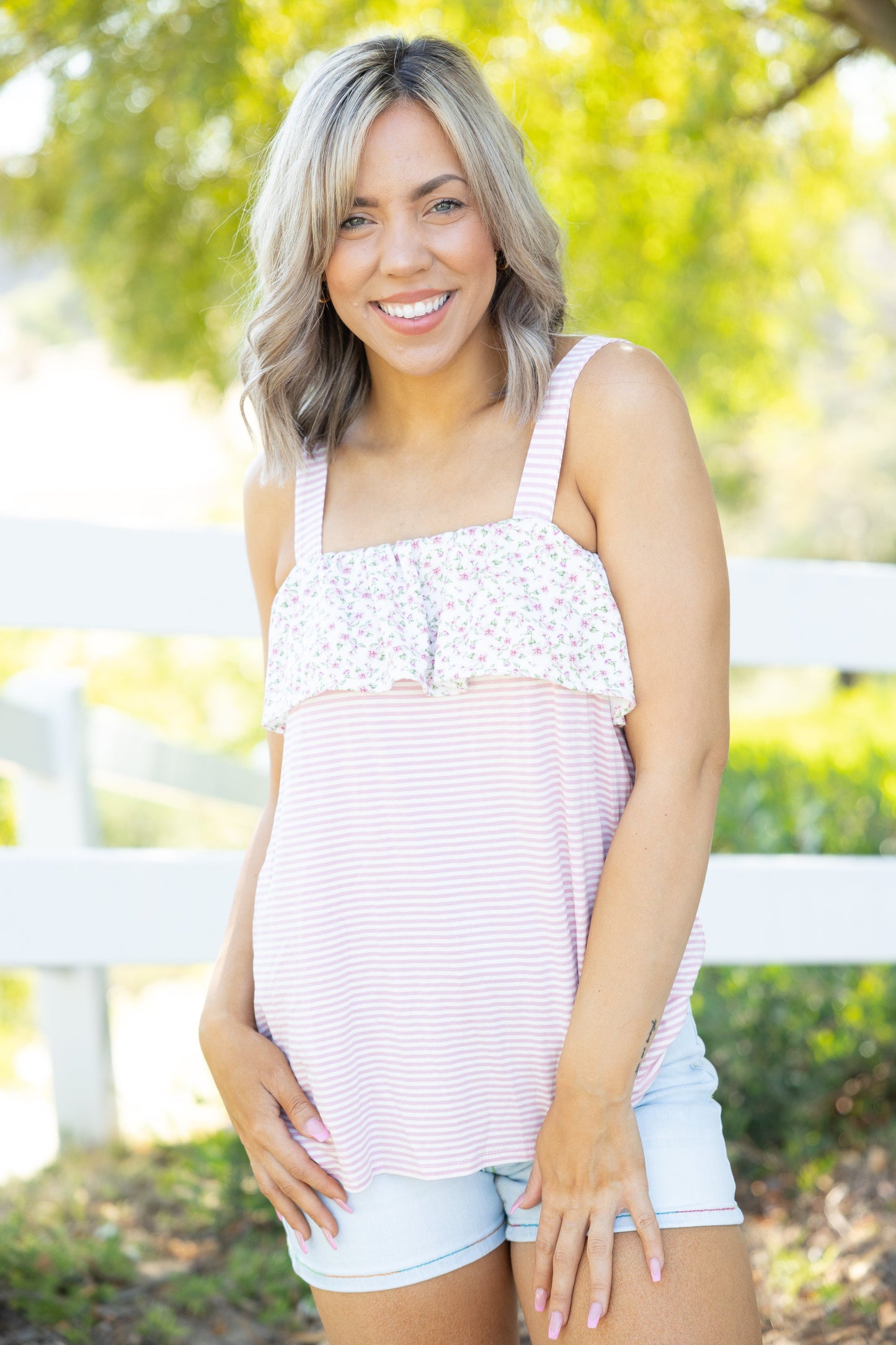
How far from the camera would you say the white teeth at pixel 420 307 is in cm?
153

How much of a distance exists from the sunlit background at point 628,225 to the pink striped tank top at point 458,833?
564 mm

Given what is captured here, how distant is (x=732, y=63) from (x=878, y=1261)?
2886 millimetres

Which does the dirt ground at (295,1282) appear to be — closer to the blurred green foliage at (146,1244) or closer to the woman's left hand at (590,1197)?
the blurred green foliage at (146,1244)

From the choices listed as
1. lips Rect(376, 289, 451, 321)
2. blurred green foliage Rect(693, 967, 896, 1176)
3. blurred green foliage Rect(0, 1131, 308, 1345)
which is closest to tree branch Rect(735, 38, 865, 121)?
lips Rect(376, 289, 451, 321)

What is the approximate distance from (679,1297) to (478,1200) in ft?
0.82

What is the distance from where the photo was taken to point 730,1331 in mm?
1308

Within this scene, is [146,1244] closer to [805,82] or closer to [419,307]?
[419,307]

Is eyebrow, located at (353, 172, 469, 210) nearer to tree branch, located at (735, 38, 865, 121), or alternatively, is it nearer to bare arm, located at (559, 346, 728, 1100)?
bare arm, located at (559, 346, 728, 1100)

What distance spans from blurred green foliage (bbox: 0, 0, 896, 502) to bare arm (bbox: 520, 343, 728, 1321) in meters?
1.77

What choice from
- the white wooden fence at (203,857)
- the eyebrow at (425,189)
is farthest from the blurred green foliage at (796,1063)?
the eyebrow at (425,189)

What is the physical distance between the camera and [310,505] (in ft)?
5.38

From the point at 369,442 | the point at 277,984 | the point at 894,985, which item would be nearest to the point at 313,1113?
the point at 277,984

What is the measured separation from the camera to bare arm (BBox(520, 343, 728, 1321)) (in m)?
1.33

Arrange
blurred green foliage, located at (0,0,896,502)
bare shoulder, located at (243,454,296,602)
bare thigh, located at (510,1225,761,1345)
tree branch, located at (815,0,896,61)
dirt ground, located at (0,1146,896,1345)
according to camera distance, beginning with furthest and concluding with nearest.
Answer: blurred green foliage, located at (0,0,896,502)
tree branch, located at (815,0,896,61)
dirt ground, located at (0,1146,896,1345)
bare shoulder, located at (243,454,296,602)
bare thigh, located at (510,1225,761,1345)
